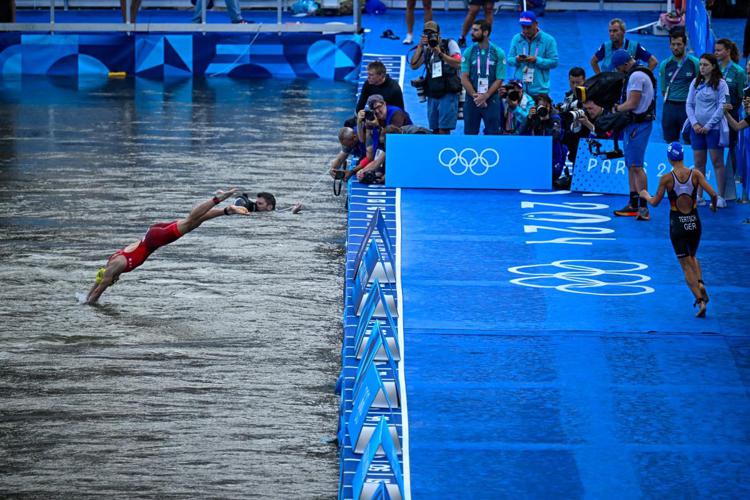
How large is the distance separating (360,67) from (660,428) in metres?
19.3

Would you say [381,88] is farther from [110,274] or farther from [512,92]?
[110,274]

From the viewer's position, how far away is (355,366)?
38.2 feet

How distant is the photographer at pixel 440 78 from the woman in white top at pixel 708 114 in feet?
12.1

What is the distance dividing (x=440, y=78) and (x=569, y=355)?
813cm

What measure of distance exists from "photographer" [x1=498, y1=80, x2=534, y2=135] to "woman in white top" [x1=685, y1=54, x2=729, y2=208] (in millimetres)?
2622

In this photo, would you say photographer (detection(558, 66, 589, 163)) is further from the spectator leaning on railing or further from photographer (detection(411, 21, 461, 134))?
photographer (detection(411, 21, 461, 134))

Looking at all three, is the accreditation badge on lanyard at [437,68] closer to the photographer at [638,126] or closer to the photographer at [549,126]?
the photographer at [549,126]

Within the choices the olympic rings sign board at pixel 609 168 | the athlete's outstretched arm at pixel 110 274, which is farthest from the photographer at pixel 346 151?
the athlete's outstretched arm at pixel 110 274

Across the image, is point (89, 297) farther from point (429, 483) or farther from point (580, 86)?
point (580, 86)

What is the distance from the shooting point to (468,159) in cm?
1872

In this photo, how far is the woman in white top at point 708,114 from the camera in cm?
1650

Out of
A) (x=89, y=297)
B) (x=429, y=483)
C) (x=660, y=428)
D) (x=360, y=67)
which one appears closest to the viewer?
(x=429, y=483)

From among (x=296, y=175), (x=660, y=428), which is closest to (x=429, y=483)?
(x=660, y=428)

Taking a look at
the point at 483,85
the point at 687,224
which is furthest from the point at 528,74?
the point at 687,224
